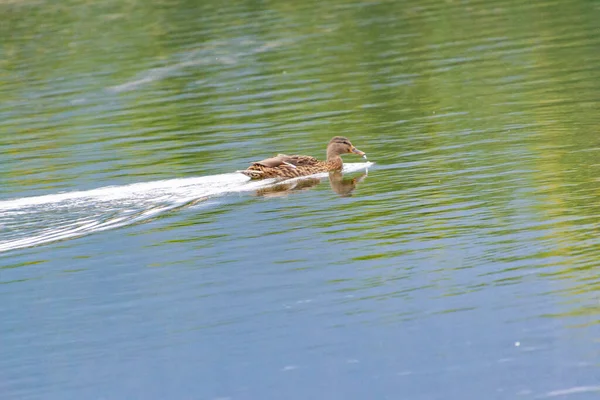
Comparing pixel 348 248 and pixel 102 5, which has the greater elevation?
pixel 102 5

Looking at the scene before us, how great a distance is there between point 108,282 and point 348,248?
10.2 feet

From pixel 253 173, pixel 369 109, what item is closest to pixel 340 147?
pixel 253 173

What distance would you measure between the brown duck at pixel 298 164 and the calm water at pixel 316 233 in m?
0.26

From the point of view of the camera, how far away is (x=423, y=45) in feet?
143

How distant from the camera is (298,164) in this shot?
24828 mm

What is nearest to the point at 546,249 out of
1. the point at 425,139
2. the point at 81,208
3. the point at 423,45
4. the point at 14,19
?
the point at 81,208

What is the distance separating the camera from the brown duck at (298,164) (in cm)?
2438

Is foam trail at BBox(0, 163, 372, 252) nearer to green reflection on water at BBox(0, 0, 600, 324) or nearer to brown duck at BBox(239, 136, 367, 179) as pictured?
brown duck at BBox(239, 136, 367, 179)

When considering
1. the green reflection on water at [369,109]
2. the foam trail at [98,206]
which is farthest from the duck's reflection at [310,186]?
the green reflection on water at [369,109]

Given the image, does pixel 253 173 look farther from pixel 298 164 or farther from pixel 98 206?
pixel 98 206

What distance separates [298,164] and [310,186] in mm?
572

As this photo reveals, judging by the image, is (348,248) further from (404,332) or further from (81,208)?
(81,208)

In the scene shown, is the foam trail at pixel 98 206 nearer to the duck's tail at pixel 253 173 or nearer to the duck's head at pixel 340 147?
the duck's tail at pixel 253 173

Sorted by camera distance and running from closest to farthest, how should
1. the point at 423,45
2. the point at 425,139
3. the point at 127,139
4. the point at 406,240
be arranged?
the point at 406,240 < the point at 425,139 < the point at 127,139 < the point at 423,45
